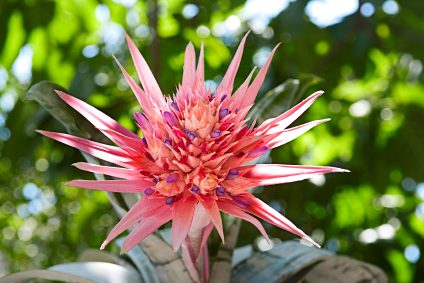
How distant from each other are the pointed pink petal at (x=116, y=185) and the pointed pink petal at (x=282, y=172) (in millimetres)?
104

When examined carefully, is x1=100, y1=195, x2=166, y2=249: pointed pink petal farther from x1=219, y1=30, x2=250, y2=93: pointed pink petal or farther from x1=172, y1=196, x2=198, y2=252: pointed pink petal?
x1=219, y1=30, x2=250, y2=93: pointed pink petal

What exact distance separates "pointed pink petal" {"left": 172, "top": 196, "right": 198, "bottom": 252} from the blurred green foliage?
2.30 ft

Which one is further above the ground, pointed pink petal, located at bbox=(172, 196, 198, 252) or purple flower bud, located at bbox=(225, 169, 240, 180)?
purple flower bud, located at bbox=(225, 169, 240, 180)

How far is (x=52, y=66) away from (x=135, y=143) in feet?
3.52

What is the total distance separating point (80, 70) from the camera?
118 cm

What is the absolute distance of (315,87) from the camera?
130 centimetres

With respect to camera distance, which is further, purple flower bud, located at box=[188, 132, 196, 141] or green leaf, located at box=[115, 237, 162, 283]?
green leaf, located at box=[115, 237, 162, 283]

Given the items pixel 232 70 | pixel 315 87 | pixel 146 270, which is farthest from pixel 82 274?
pixel 315 87

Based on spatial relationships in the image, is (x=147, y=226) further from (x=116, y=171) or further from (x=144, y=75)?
(x=144, y=75)

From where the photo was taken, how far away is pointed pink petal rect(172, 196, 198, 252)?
0.29 metres

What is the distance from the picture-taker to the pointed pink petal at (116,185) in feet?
0.99

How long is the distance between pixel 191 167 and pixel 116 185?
0.08m

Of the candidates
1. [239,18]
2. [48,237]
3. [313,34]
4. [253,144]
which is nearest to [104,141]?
[253,144]

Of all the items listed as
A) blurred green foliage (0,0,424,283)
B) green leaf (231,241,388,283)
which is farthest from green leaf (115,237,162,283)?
blurred green foliage (0,0,424,283)
